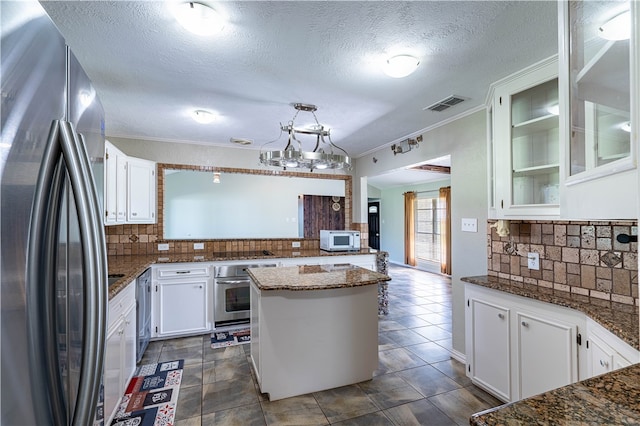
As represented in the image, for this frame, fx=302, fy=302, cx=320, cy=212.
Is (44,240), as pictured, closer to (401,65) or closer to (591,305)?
(401,65)

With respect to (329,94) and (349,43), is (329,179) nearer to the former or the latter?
(329,94)

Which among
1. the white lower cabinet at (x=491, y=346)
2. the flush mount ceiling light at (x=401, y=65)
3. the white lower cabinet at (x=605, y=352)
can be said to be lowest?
the white lower cabinet at (x=491, y=346)

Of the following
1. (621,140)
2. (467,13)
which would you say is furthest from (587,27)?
(467,13)

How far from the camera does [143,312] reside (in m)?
2.94

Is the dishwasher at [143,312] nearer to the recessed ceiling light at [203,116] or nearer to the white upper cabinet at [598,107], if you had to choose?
the recessed ceiling light at [203,116]

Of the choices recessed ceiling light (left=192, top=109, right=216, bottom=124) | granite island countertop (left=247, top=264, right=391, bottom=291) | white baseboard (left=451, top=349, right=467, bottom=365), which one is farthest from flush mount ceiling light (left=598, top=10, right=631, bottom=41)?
recessed ceiling light (left=192, top=109, right=216, bottom=124)

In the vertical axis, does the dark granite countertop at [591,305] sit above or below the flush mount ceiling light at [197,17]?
below

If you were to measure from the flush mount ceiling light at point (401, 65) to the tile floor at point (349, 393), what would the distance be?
92.2 inches

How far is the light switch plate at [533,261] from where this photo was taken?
231 cm

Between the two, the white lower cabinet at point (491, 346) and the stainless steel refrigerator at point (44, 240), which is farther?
the white lower cabinet at point (491, 346)

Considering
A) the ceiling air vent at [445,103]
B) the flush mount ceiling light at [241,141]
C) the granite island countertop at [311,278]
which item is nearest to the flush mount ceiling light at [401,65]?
the ceiling air vent at [445,103]

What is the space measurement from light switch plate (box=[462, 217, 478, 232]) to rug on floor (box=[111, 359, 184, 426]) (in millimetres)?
2871

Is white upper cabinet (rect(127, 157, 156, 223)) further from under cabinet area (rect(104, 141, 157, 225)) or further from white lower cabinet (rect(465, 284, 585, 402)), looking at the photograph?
white lower cabinet (rect(465, 284, 585, 402))

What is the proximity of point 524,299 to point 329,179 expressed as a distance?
353 centimetres
